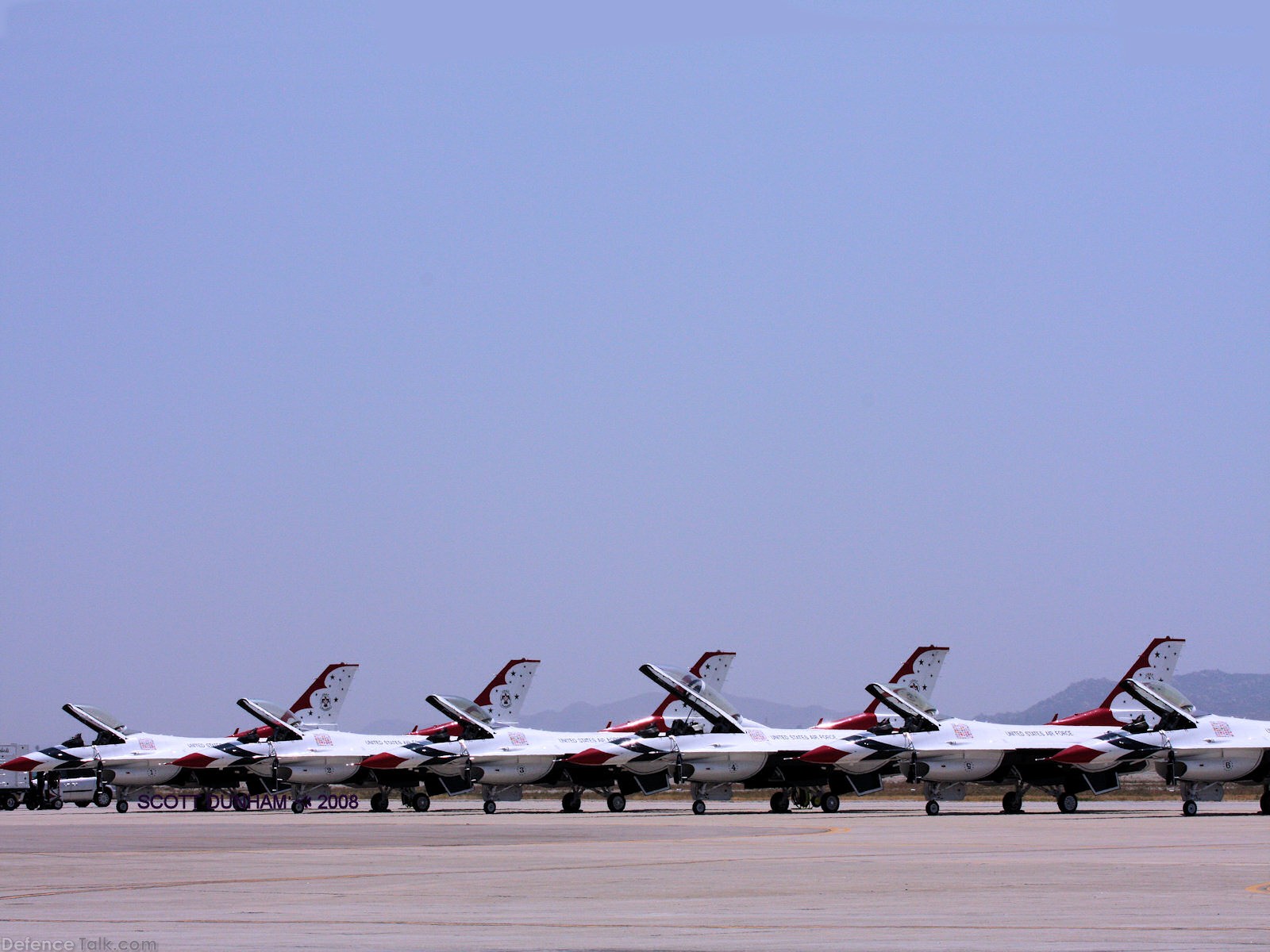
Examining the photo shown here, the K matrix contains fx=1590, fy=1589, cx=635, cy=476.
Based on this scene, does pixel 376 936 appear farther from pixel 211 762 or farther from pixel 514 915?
pixel 211 762

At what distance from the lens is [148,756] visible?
5641 cm

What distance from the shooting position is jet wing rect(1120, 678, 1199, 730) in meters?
44.6

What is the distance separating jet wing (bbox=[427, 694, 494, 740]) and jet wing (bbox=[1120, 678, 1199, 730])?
784 inches

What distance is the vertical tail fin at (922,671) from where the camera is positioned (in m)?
52.8

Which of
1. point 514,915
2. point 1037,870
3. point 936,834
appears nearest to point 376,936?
point 514,915

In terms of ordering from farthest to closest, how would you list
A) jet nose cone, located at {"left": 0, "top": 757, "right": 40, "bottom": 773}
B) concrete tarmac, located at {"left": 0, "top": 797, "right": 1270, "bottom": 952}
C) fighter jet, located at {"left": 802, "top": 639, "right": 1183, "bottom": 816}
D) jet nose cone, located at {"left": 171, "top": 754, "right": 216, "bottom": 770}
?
jet nose cone, located at {"left": 0, "top": 757, "right": 40, "bottom": 773} < jet nose cone, located at {"left": 171, "top": 754, "right": 216, "bottom": 770} < fighter jet, located at {"left": 802, "top": 639, "right": 1183, "bottom": 816} < concrete tarmac, located at {"left": 0, "top": 797, "right": 1270, "bottom": 952}

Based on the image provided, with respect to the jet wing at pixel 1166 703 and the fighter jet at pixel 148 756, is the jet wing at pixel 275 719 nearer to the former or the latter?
the fighter jet at pixel 148 756

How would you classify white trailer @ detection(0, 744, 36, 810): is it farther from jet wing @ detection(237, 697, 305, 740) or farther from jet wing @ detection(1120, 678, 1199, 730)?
jet wing @ detection(1120, 678, 1199, 730)

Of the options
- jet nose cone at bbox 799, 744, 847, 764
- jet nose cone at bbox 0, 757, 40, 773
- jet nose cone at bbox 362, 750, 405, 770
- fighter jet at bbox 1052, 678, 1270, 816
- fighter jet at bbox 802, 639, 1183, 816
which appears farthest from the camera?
jet nose cone at bbox 0, 757, 40, 773

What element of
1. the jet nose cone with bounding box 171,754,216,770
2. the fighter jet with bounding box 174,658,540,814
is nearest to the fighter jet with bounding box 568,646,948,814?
the fighter jet with bounding box 174,658,540,814

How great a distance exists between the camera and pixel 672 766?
48188mm

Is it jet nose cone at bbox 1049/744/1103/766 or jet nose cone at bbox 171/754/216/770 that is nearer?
jet nose cone at bbox 1049/744/1103/766

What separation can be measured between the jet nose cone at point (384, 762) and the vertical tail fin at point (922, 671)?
1574 centimetres

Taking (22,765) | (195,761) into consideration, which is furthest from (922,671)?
(22,765)
